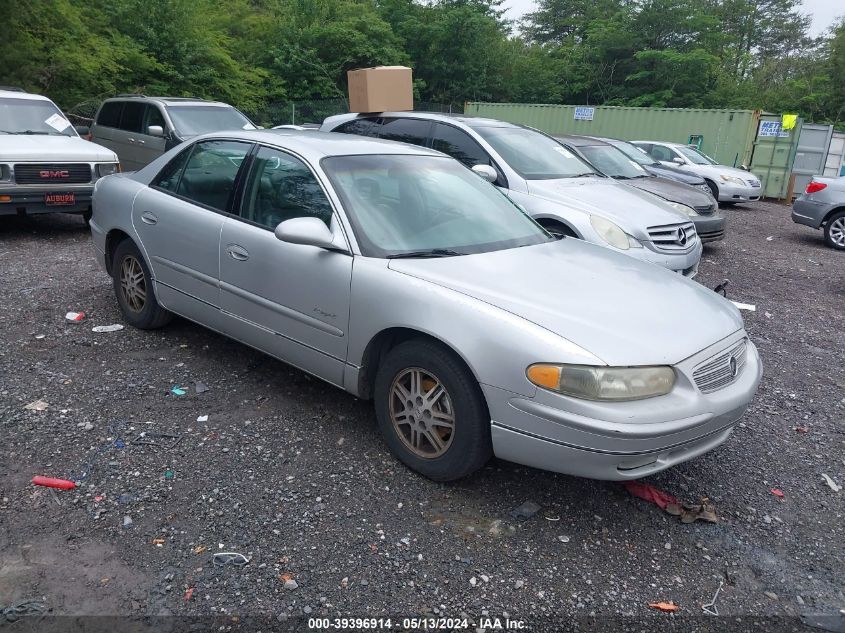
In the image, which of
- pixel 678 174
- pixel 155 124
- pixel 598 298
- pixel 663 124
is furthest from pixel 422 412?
pixel 663 124

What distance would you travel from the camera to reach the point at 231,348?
5.02m

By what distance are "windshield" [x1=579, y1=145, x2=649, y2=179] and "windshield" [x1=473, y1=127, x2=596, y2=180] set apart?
2.40 meters

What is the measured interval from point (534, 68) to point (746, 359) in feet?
109

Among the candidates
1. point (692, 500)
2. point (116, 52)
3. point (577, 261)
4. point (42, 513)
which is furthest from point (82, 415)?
point (116, 52)

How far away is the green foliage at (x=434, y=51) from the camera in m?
16.8

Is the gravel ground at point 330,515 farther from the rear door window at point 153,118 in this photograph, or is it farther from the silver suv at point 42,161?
the rear door window at point 153,118

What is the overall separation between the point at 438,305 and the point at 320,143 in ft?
5.62

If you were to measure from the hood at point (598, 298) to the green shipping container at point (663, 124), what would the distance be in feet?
54.4

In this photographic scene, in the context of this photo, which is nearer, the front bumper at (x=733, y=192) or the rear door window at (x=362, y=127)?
the rear door window at (x=362, y=127)

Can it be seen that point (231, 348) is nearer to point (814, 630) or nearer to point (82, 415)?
point (82, 415)

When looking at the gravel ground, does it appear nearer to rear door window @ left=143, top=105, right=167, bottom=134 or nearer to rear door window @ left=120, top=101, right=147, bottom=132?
rear door window @ left=143, top=105, right=167, bottom=134

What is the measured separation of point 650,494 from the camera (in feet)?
11.1

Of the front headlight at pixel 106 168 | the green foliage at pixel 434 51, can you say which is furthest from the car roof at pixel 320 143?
the green foliage at pixel 434 51

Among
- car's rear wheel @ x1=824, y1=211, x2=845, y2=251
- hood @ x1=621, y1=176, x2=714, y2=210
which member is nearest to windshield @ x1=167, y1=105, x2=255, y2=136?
hood @ x1=621, y1=176, x2=714, y2=210
